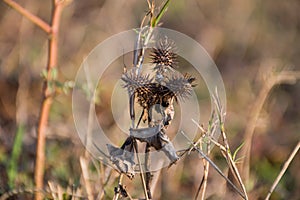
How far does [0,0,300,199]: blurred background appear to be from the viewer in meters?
2.48

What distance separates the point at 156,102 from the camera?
1.54m

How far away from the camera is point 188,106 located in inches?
98.8

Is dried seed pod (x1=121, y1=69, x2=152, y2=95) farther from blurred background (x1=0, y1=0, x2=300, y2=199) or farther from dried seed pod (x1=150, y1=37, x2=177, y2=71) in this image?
blurred background (x1=0, y1=0, x2=300, y2=199)

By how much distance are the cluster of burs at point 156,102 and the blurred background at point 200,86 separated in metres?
0.48

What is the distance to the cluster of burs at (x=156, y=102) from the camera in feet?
5.03

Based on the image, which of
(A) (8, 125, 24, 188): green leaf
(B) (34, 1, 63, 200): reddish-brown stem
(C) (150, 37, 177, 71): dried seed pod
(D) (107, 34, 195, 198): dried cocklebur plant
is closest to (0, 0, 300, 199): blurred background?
(A) (8, 125, 24, 188): green leaf

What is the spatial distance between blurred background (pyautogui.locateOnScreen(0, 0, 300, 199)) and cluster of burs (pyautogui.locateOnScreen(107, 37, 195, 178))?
476mm

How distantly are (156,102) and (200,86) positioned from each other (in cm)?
Result: 222

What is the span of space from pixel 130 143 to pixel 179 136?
4.08 feet

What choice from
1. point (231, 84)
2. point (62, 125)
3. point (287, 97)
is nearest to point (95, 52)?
point (62, 125)

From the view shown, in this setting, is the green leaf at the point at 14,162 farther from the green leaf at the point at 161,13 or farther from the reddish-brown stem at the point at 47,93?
the green leaf at the point at 161,13

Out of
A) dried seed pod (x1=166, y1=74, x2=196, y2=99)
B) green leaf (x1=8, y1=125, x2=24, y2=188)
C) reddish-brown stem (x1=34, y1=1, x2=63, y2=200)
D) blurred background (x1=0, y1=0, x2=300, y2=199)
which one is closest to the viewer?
dried seed pod (x1=166, y1=74, x2=196, y2=99)

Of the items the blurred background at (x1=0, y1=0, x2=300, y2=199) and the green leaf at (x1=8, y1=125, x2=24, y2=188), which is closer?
the green leaf at (x1=8, y1=125, x2=24, y2=188)

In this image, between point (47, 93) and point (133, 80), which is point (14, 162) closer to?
point (47, 93)
